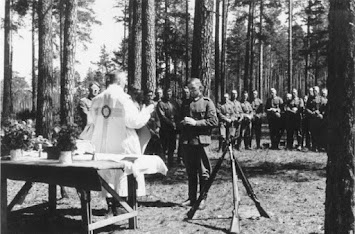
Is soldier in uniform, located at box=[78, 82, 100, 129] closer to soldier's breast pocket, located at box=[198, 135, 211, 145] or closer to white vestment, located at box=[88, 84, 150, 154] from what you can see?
white vestment, located at box=[88, 84, 150, 154]

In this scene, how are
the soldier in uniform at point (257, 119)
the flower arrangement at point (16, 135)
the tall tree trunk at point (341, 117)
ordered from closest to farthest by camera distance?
1. the tall tree trunk at point (341, 117)
2. the flower arrangement at point (16, 135)
3. the soldier in uniform at point (257, 119)

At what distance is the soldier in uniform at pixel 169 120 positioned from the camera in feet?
39.6

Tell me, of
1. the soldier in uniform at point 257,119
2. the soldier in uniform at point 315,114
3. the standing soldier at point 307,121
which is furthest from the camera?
the soldier in uniform at point 257,119

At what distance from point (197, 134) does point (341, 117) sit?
10.0 feet

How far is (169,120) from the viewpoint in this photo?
12.1m

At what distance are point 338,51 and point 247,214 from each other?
3.33 m

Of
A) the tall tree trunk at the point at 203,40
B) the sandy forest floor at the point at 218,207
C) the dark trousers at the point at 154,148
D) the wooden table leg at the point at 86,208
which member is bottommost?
the sandy forest floor at the point at 218,207

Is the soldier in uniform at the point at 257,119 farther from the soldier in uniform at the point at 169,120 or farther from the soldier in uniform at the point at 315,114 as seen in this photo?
the soldier in uniform at the point at 169,120

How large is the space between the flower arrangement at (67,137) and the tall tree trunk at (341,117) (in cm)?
324

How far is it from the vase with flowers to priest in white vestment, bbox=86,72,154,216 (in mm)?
1078

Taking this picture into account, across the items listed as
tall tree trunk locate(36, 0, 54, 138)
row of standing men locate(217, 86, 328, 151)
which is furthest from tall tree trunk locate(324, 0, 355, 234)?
tall tree trunk locate(36, 0, 54, 138)

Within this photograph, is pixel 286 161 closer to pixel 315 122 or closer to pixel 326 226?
pixel 315 122

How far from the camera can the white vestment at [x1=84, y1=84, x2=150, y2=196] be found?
6.57 metres

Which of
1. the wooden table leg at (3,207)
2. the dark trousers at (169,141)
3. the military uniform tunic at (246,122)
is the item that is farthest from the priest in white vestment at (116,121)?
the military uniform tunic at (246,122)
